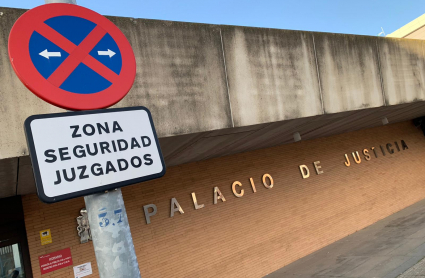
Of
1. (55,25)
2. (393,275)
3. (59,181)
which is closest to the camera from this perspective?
(59,181)

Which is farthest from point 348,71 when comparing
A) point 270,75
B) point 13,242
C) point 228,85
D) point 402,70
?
point 13,242

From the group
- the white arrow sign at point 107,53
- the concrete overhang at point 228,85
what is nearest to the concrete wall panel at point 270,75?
the concrete overhang at point 228,85

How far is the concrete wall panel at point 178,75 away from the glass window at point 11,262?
377 centimetres

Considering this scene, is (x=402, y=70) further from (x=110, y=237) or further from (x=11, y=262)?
(x=11, y=262)

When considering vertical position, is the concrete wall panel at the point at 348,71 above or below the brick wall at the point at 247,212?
above

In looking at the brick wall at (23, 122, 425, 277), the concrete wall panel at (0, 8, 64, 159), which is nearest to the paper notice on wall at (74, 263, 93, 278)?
the brick wall at (23, 122, 425, 277)

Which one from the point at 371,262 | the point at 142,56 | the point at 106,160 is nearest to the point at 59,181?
the point at 106,160

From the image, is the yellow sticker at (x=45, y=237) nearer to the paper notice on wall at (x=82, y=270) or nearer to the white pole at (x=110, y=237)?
the paper notice on wall at (x=82, y=270)

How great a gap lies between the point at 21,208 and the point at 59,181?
5.88 m

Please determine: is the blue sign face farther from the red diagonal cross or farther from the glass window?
the glass window

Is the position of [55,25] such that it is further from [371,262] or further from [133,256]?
[371,262]

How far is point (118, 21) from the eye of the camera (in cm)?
536

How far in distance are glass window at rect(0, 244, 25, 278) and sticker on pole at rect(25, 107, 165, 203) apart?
19.5 feet

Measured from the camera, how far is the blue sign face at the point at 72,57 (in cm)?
212
